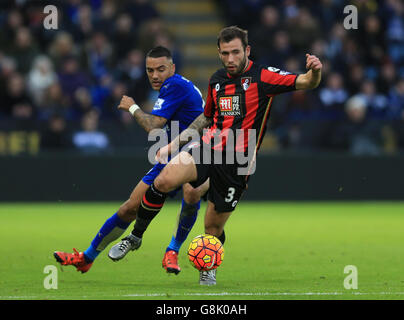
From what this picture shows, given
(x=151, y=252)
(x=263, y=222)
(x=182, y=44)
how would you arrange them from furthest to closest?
(x=182, y=44), (x=263, y=222), (x=151, y=252)

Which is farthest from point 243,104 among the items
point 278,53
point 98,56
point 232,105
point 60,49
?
point 278,53

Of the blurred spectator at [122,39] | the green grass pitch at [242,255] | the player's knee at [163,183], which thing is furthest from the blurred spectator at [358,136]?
the player's knee at [163,183]

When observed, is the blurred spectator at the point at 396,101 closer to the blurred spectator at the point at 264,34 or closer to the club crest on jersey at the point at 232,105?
the blurred spectator at the point at 264,34

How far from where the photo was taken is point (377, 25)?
19797 millimetres

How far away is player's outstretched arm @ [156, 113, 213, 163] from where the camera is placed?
828 centimetres

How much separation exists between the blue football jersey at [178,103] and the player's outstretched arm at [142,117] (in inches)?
3.9

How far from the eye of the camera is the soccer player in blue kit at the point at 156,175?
841cm

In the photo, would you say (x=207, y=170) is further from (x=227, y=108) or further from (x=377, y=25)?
(x=377, y=25)

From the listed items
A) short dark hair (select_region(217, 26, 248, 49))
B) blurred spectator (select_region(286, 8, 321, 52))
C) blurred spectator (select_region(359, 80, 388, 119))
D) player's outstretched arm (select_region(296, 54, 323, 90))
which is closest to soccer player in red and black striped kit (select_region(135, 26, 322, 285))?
short dark hair (select_region(217, 26, 248, 49))

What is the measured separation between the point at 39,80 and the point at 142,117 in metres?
9.32

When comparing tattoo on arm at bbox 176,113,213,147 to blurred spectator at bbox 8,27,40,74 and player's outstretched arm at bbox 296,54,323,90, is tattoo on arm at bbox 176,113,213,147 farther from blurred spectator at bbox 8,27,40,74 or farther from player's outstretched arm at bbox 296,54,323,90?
blurred spectator at bbox 8,27,40,74

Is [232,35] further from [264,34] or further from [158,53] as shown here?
[264,34]

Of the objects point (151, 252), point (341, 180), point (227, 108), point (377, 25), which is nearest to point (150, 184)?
point (227, 108)
